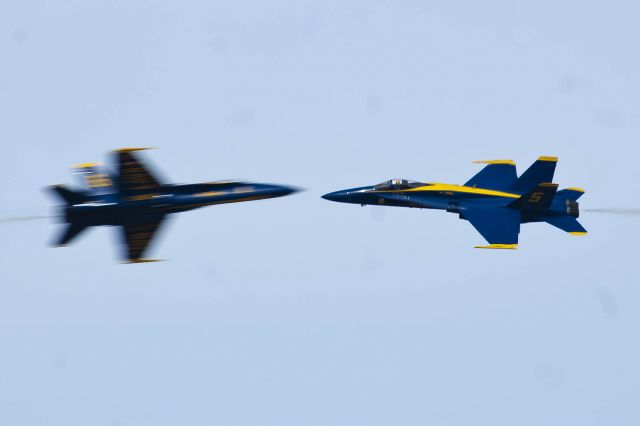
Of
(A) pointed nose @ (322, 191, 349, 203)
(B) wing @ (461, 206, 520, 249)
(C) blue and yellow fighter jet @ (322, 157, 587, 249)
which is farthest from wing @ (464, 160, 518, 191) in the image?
(A) pointed nose @ (322, 191, 349, 203)

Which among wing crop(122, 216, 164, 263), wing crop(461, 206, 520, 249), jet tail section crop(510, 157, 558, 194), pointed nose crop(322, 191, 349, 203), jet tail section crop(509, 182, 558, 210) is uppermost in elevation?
jet tail section crop(510, 157, 558, 194)

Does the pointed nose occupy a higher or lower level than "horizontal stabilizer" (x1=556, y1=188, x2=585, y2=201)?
lower

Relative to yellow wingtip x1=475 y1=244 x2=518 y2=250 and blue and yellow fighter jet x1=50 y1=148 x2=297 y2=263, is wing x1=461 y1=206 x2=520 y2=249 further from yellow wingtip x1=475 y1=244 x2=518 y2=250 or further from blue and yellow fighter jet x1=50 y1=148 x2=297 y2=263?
blue and yellow fighter jet x1=50 y1=148 x2=297 y2=263

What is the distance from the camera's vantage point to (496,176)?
8044cm

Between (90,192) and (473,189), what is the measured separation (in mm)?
20494

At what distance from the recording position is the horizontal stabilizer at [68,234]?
72.2 meters

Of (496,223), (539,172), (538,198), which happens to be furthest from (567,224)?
(496,223)

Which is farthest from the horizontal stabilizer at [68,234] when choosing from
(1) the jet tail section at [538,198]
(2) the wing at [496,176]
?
(1) the jet tail section at [538,198]

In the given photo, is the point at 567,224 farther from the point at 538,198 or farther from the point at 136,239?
the point at 136,239

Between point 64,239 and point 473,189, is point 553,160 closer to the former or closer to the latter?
point 473,189

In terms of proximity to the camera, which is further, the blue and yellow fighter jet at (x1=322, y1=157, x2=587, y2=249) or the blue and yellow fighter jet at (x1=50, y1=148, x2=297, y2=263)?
the blue and yellow fighter jet at (x1=322, y1=157, x2=587, y2=249)

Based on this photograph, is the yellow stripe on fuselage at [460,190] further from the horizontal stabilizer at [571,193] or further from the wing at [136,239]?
the wing at [136,239]

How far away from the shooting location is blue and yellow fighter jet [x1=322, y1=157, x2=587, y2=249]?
7644 cm

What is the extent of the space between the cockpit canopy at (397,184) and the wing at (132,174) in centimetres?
1357
